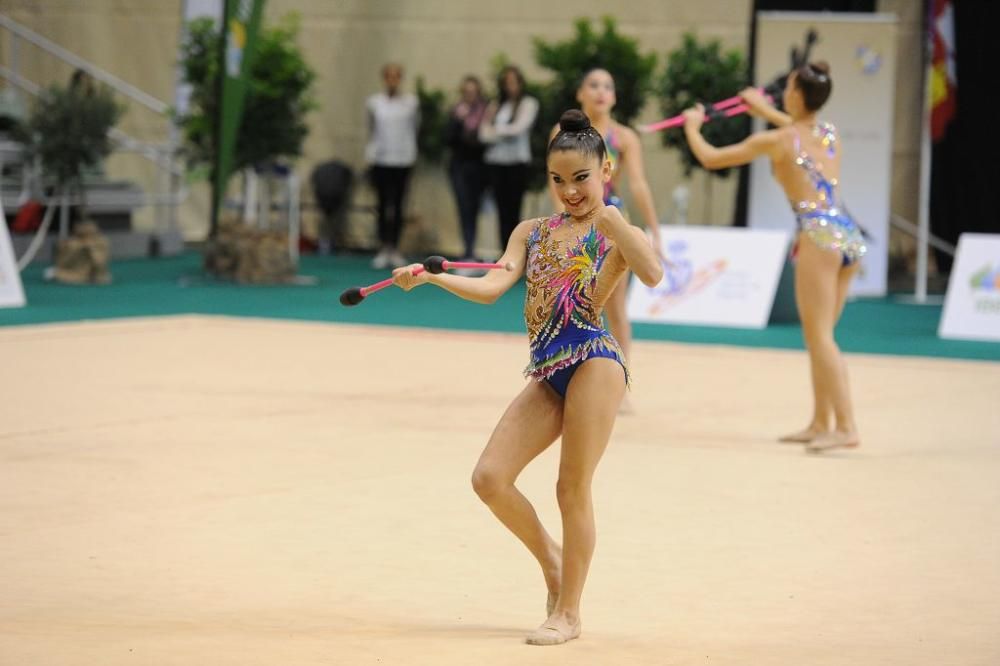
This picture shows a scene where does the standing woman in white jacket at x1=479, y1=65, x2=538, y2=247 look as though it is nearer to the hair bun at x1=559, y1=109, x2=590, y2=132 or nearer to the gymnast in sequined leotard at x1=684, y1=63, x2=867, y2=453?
the gymnast in sequined leotard at x1=684, y1=63, x2=867, y2=453

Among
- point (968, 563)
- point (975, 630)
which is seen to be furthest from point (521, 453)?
point (968, 563)

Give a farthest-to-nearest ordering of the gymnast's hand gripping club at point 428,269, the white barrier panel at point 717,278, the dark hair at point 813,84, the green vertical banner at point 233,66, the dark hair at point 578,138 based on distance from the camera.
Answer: the green vertical banner at point 233,66 < the white barrier panel at point 717,278 < the dark hair at point 813,84 < the dark hair at point 578,138 < the gymnast's hand gripping club at point 428,269

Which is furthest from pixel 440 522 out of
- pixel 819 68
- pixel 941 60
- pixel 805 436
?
pixel 941 60

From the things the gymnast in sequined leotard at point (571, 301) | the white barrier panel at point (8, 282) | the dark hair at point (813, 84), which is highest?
the dark hair at point (813, 84)

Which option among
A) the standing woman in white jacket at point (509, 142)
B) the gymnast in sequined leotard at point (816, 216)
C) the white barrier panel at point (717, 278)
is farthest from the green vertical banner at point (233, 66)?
the gymnast in sequined leotard at point (816, 216)

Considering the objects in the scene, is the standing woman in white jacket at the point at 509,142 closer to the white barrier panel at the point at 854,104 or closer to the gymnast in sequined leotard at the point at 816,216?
the white barrier panel at the point at 854,104

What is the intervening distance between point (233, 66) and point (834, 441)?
9.73 m

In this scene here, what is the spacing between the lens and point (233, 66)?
15922 mm

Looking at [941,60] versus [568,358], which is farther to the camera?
[941,60]

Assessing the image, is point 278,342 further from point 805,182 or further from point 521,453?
point 521,453

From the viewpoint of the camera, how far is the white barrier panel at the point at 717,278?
13.8 metres

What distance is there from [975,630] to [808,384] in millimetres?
5695

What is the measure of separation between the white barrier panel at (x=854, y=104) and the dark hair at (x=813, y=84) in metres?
7.73

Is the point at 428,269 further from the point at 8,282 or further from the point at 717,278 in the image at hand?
the point at 8,282
